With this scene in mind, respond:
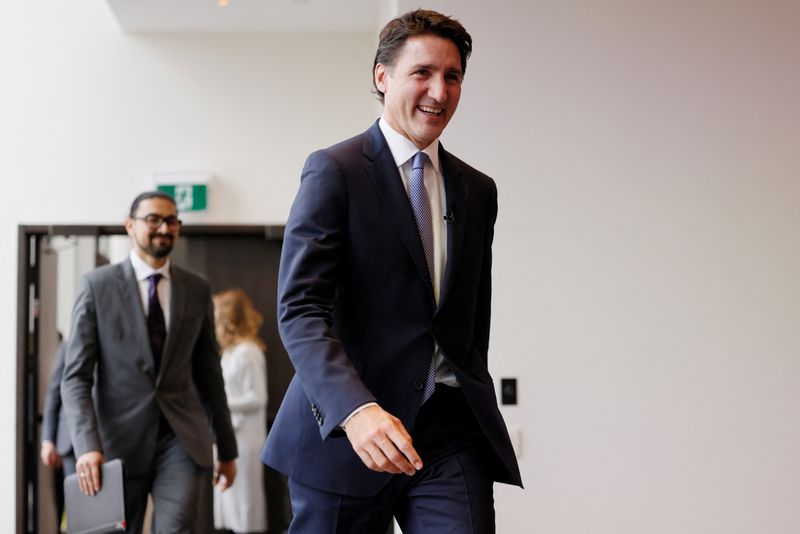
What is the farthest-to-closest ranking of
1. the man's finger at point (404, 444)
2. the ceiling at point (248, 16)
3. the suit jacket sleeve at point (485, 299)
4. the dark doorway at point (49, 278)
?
the dark doorway at point (49, 278) < the ceiling at point (248, 16) < the suit jacket sleeve at point (485, 299) < the man's finger at point (404, 444)

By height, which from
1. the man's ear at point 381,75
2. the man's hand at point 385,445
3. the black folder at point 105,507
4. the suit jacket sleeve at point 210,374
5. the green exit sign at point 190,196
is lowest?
the black folder at point 105,507

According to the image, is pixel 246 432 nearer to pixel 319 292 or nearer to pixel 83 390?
pixel 83 390

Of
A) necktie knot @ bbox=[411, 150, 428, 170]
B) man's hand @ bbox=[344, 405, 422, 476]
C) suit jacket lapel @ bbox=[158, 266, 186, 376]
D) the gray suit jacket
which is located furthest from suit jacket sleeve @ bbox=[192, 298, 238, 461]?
man's hand @ bbox=[344, 405, 422, 476]

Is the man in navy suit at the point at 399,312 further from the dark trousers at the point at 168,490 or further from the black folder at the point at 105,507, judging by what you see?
the dark trousers at the point at 168,490

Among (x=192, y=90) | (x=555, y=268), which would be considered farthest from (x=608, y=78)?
(x=192, y=90)

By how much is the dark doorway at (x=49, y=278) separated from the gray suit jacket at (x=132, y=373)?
1.64 m

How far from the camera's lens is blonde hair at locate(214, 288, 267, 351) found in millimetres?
6441

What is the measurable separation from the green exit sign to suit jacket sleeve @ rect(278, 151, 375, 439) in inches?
158

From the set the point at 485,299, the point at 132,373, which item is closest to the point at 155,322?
the point at 132,373

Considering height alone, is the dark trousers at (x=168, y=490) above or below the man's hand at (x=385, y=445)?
below

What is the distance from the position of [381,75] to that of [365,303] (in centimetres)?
46

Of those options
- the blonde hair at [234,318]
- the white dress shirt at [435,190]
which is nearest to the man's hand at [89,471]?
the white dress shirt at [435,190]

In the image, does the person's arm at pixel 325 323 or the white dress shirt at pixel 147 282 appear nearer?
the person's arm at pixel 325 323

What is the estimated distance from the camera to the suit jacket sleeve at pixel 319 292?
1.82 meters
